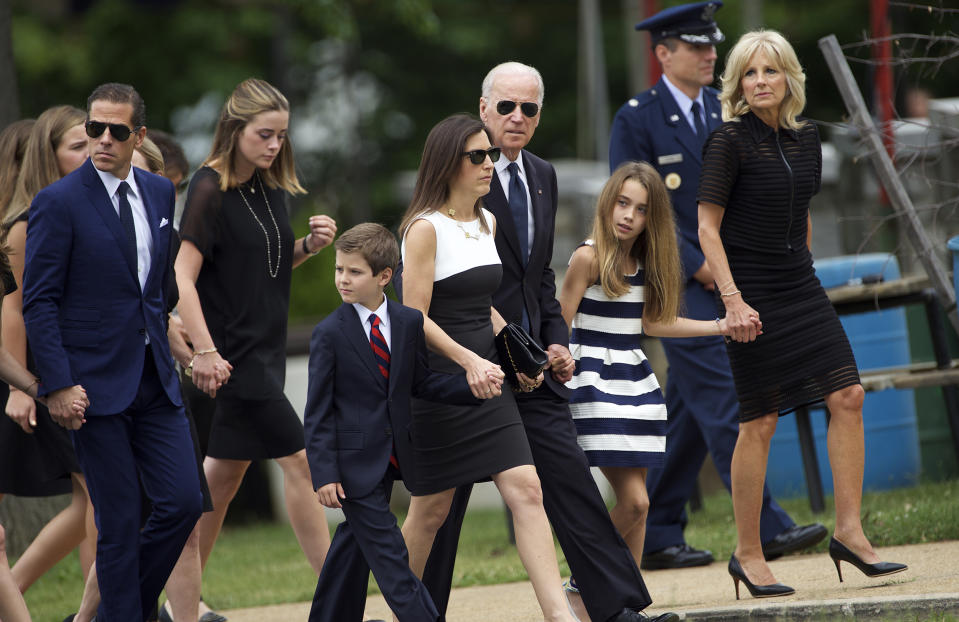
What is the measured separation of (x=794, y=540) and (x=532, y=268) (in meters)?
1.99

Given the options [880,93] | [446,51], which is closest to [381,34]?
[446,51]

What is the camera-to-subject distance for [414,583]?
4.72 meters

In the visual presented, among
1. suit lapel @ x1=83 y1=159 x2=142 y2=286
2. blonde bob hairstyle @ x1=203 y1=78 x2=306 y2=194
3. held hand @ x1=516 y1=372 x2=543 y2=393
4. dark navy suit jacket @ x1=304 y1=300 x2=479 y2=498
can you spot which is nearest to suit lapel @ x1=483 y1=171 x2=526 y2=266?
held hand @ x1=516 y1=372 x2=543 y2=393

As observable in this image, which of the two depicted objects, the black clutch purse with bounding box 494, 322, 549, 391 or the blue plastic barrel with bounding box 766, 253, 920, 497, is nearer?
the black clutch purse with bounding box 494, 322, 549, 391

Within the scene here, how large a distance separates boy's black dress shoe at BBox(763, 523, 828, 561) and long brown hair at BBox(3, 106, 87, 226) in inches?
137

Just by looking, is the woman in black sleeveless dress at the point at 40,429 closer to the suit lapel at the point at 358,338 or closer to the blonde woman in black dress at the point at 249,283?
the blonde woman in black dress at the point at 249,283

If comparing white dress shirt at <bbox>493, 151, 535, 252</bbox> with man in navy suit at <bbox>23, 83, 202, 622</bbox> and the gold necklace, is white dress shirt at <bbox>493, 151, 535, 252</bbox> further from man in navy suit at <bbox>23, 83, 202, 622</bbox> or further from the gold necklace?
man in navy suit at <bbox>23, 83, 202, 622</bbox>

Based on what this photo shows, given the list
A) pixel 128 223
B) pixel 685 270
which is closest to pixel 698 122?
pixel 685 270

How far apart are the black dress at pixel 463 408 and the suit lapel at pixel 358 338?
0.30 meters

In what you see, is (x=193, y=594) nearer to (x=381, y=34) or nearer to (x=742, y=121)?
(x=742, y=121)

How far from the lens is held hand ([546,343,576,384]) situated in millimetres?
5191

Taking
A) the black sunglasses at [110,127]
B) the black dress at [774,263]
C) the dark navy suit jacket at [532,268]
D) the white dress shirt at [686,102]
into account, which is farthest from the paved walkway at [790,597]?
the black sunglasses at [110,127]

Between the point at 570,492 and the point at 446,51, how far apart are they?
74.0ft

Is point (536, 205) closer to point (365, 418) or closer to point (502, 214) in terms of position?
point (502, 214)
